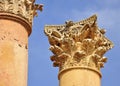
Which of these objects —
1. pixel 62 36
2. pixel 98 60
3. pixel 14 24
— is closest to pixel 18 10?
pixel 14 24

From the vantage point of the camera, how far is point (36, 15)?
15.4 m

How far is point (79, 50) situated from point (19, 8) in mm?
2789

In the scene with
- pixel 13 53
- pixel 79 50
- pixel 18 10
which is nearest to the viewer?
pixel 13 53

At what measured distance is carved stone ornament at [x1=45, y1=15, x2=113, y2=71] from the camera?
1548 cm

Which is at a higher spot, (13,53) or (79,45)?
(79,45)

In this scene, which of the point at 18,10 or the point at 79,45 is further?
the point at 79,45

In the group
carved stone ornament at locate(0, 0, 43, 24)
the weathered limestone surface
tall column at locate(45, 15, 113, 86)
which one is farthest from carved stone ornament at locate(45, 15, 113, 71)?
the weathered limestone surface

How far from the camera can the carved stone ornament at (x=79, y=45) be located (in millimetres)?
15484

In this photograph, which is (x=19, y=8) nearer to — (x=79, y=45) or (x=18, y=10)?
(x=18, y=10)

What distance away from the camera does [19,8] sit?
14047mm

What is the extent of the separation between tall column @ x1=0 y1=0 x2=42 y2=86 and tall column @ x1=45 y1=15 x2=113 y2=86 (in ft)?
6.04

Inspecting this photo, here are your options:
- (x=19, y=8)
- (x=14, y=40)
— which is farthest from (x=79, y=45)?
(x=14, y=40)

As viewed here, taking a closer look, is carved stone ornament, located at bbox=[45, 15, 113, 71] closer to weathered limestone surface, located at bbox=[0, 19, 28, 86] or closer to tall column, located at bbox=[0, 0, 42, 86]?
tall column, located at bbox=[0, 0, 42, 86]

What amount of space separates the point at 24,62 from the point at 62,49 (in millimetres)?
2789
